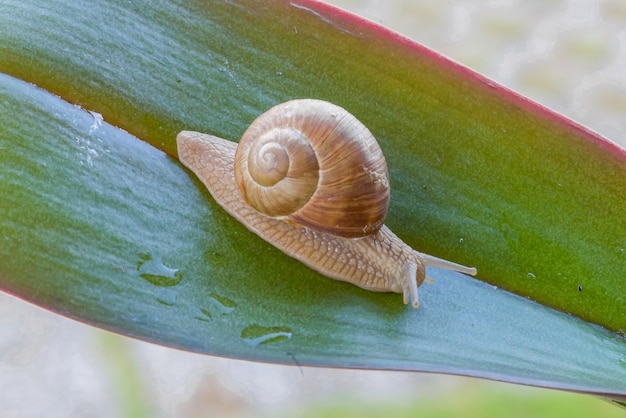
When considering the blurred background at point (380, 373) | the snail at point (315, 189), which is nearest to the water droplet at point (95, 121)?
the snail at point (315, 189)

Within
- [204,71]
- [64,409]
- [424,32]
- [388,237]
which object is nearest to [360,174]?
[388,237]

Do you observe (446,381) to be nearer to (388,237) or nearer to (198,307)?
(388,237)

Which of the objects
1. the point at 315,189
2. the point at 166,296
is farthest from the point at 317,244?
the point at 166,296

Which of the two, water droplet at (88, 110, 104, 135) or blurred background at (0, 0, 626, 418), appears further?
blurred background at (0, 0, 626, 418)

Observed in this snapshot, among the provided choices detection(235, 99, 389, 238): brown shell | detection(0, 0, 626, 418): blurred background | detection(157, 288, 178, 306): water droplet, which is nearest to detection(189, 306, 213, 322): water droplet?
detection(157, 288, 178, 306): water droplet

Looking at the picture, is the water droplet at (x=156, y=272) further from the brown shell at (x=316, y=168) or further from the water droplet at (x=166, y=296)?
the brown shell at (x=316, y=168)

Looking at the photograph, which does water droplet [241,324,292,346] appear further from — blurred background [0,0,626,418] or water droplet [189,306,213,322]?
blurred background [0,0,626,418]

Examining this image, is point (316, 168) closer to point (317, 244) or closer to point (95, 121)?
point (317, 244)
